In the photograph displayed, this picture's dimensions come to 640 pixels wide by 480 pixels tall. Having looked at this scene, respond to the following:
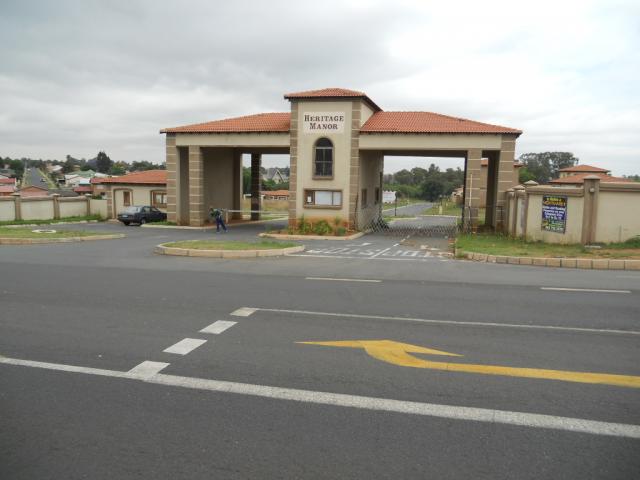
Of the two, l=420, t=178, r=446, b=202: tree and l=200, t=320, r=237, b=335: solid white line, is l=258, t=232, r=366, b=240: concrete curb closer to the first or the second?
l=200, t=320, r=237, b=335: solid white line

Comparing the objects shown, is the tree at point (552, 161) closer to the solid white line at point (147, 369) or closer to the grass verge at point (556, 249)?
the grass verge at point (556, 249)

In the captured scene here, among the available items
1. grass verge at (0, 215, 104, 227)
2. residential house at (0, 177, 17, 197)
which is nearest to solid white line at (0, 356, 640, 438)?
grass verge at (0, 215, 104, 227)

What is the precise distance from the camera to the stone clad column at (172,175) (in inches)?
1225

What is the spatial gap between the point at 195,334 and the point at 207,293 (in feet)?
9.32

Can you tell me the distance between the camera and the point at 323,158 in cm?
2736

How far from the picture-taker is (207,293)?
9.34 metres

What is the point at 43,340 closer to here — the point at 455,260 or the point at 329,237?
the point at 455,260

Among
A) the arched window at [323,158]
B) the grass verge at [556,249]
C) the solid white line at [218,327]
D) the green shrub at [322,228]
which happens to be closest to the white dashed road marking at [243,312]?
the solid white line at [218,327]

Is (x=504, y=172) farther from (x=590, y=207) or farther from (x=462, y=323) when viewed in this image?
(x=462, y=323)

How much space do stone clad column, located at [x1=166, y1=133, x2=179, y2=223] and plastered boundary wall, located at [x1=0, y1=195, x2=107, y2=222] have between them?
35.2ft

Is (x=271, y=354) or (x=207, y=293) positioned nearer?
(x=271, y=354)

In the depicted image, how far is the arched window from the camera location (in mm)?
27203

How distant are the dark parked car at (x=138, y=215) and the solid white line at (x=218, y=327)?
2837 cm

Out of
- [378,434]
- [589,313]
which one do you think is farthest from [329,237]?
[378,434]
